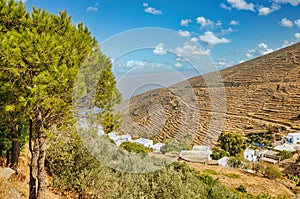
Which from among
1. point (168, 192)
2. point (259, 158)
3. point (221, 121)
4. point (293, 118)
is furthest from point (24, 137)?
point (293, 118)

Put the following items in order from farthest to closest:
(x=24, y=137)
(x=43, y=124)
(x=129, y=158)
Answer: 1. (x=24, y=137)
2. (x=129, y=158)
3. (x=43, y=124)

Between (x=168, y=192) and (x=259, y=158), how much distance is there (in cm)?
3035

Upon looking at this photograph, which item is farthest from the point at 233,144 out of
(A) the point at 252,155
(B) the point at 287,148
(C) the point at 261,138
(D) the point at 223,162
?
(C) the point at 261,138

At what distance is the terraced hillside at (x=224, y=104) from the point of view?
589cm

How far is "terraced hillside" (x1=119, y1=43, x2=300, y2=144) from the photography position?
5.89 meters

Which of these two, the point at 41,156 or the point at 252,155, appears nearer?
the point at 41,156

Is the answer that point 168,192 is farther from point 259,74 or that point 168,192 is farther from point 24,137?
point 259,74

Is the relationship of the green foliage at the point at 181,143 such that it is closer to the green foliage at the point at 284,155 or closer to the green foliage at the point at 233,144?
the green foliage at the point at 233,144

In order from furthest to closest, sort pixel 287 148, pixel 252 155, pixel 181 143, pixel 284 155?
pixel 287 148 → pixel 252 155 → pixel 284 155 → pixel 181 143

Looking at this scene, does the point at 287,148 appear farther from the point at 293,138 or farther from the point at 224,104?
the point at 224,104

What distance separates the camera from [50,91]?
4.50 meters

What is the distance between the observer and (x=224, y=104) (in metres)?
6.27

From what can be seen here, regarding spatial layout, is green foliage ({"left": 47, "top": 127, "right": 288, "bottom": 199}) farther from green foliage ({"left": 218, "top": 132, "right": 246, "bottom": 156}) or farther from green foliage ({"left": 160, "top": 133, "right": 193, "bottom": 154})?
green foliage ({"left": 218, "top": 132, "right": 246, "bottom": 156})

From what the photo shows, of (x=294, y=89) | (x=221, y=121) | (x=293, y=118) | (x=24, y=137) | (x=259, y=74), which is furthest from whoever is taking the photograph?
(x=259, y=74)
